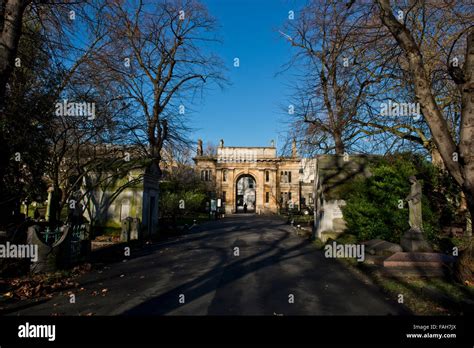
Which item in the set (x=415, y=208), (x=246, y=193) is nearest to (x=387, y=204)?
(x=415, y=208)

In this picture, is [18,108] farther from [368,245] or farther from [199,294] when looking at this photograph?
[368,245]

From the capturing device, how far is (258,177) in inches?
2269

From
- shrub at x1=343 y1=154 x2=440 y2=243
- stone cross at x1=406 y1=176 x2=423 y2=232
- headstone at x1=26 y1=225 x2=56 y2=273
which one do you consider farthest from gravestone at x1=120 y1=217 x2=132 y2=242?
stone cross at x1=406 y1=176 x2=423 y2=232

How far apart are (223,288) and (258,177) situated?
51129 millimetres

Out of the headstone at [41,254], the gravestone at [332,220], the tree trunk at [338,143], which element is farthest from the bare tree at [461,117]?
the tree trunk at [338,143]

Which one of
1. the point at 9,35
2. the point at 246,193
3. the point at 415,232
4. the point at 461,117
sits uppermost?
the point at 9,35

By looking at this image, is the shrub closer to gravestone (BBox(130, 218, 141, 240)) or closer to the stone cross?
the stone cross

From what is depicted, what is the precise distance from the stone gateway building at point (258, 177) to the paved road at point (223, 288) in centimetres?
4548

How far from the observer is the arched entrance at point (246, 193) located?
2391 inches

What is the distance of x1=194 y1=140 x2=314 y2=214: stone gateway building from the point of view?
56.7 metres

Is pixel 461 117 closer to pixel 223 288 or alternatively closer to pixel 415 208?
pixel 415 208

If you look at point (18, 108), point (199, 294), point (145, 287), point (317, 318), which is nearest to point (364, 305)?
point (317, 318)

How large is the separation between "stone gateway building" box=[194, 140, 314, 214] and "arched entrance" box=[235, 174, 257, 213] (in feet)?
2.17

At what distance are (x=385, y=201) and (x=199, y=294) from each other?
888cm
